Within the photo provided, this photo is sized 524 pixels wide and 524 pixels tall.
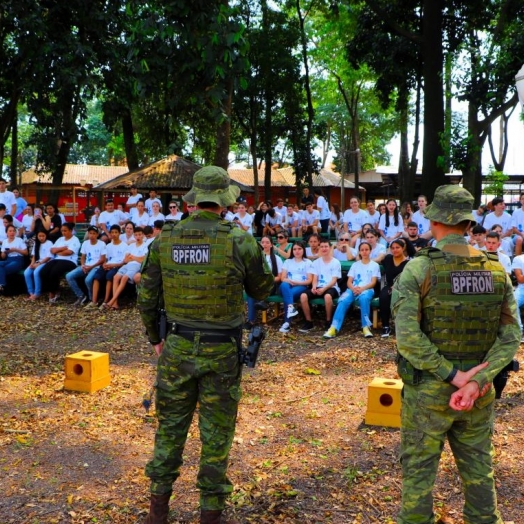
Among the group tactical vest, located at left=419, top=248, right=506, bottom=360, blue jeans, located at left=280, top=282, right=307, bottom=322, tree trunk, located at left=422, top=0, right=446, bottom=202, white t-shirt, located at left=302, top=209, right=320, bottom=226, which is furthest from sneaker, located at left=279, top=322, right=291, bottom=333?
tree trunk, located at left=422, top=0, right=446, bottom=202

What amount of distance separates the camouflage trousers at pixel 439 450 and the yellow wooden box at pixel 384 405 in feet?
7.26

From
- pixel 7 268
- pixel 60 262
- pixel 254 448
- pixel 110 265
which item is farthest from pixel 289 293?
pixel 7 268

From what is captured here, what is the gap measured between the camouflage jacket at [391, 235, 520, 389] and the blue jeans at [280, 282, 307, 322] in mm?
6316

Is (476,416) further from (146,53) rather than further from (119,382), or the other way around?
(146,53)

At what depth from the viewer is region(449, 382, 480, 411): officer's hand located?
2.93m

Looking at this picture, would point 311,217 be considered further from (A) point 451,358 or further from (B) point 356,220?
(A) point 451,358

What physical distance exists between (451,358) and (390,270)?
19.1 ft

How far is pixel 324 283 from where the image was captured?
9.45 meters

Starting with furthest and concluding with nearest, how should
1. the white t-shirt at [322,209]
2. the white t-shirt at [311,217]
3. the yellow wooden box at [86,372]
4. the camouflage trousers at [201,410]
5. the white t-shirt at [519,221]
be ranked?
the white t-shirt at [322,209] → the white t-shirt at [311,217] → the white t-shirt at [519,221] → the yellow wooden box at [86,372] → the camouflage trousers at [201,410]

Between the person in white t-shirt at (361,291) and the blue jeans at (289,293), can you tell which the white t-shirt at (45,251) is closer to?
the blue jeans at (289,293)

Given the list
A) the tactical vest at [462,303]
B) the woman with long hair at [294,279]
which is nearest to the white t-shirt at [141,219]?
the woman with long hair at [294,279]

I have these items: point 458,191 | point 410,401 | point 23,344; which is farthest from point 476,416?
point 23,344

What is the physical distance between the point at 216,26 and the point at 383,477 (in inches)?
282

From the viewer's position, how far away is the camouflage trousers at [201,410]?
353 cm
